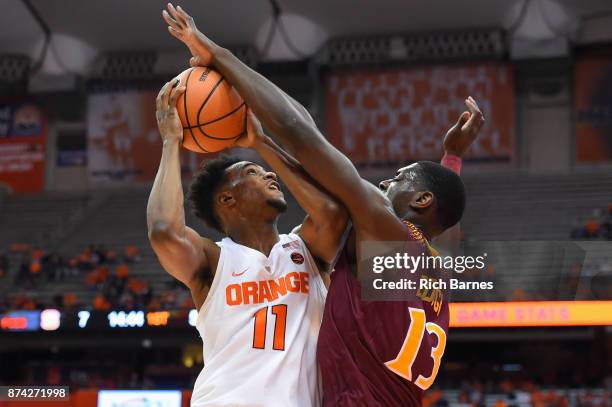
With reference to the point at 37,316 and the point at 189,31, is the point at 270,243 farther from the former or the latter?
the point at 37,316

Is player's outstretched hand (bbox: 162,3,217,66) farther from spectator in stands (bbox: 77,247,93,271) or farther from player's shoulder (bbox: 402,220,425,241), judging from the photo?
spectator in stands (bbox: 77,247,93,271)

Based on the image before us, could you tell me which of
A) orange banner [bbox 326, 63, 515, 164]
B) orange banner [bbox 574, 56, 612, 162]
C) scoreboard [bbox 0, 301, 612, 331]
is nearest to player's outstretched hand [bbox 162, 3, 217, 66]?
scoreboard [bbox 0, 301, 612, 331]

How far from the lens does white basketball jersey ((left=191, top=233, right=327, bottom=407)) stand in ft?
10.6

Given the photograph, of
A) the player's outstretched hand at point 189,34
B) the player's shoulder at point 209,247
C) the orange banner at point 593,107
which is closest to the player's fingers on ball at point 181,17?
the player's outstretched hand at point 189,34

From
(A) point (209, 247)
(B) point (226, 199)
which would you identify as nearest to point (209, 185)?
(B) point (226, 199)

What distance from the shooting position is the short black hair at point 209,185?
12.3 ft

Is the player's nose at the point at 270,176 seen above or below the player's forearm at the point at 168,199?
above

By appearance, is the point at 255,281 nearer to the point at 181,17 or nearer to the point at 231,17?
the point at 181,17

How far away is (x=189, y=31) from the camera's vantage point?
334 centimetres

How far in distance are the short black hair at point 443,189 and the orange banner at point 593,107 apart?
17.5 m

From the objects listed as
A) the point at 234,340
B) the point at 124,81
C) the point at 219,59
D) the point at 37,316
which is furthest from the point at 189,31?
the point at 124,81

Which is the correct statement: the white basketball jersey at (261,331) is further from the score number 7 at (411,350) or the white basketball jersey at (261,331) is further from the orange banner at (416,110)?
the orange banner at (416,110)

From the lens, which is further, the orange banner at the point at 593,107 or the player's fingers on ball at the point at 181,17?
the orange banner at the point at 593,107

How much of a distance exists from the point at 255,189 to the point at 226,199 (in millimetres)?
141
